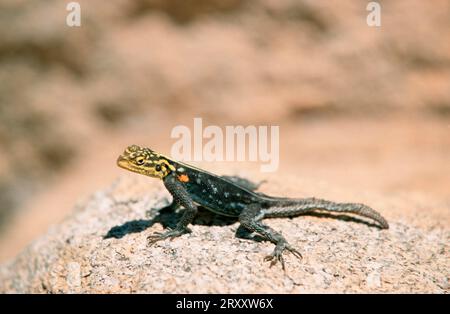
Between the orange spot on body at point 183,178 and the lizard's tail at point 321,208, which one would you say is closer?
the orange spot on body at point 183,178

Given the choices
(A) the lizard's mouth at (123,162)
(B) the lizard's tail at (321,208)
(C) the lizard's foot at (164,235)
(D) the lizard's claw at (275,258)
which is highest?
(A) the lizard's mouth at (123,162)

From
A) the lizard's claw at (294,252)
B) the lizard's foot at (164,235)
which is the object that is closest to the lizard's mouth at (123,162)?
the lizard's foot at (164,235)

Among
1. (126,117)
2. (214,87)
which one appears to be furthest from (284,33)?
(126,117)

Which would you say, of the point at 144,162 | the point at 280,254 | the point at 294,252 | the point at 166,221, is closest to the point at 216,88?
the point at 166,221

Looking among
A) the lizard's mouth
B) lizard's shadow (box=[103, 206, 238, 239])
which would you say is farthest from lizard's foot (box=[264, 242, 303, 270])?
the lizard's mouth

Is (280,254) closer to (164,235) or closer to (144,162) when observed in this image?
(164,235)

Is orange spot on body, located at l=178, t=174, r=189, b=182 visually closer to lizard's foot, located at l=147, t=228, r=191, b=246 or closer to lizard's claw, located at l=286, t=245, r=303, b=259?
lizard's foot, located at l=147, t=228, r=191, b=246

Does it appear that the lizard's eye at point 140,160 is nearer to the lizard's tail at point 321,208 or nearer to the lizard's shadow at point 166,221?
the lizard's shadow at point 166,221
